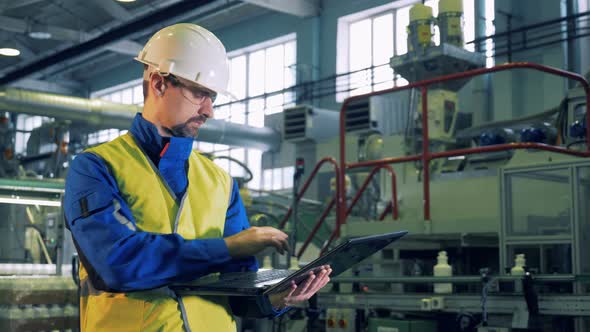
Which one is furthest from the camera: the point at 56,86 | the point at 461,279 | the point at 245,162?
the point at 56,86

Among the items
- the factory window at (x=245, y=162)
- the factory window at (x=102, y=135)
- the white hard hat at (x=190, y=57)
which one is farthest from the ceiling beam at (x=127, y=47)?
the white hard hat at (x=190, y=57)

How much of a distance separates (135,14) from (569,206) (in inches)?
503

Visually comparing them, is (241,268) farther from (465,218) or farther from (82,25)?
(82,25)

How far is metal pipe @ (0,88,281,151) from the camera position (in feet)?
39.0

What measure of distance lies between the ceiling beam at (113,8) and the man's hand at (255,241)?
15.0m

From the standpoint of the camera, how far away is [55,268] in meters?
6.66

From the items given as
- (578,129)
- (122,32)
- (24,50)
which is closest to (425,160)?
(578,129)

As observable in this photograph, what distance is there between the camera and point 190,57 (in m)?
2.11

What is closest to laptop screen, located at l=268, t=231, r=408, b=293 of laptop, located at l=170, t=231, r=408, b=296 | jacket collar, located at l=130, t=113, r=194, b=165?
laptop, located at l=170, t=231, r=408, b=296

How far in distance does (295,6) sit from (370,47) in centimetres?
173

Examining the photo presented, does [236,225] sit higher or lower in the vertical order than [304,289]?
higher

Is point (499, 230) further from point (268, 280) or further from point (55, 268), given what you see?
point (268, 280)

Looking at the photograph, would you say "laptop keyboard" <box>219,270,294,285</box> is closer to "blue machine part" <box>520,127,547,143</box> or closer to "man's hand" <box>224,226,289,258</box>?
"man's hand" <box>224,226,289,258</box>

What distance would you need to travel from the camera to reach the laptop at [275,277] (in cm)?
177
